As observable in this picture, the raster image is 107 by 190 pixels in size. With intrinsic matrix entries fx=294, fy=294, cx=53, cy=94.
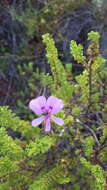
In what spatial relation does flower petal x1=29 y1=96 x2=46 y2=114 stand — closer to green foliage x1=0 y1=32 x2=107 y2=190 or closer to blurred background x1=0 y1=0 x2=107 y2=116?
green foliage x1=0 y1=32 x2=107 y2=190

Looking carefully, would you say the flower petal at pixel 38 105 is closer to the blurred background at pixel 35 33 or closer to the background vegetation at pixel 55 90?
the background vegetation at pixel 55 90

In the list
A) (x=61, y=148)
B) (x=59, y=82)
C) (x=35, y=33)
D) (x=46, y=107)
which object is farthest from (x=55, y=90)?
(x=35, y=33)

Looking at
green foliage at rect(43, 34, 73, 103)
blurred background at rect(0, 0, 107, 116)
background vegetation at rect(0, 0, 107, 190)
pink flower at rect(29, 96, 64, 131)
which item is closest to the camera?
pink flower at rect(29, 96, 64, 131)

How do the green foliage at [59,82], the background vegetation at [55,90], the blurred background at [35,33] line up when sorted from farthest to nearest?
the blurred background at [35,33] < the green foliage at [59,82] < the background vegetation at [55,90]

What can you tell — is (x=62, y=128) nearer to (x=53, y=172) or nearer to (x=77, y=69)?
(x=53, y=172)

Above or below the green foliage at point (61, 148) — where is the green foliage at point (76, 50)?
above

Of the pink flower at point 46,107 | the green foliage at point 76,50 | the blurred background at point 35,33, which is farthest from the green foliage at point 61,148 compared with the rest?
the blurred background at point 35,33

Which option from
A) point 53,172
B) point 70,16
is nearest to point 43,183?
point 53,172

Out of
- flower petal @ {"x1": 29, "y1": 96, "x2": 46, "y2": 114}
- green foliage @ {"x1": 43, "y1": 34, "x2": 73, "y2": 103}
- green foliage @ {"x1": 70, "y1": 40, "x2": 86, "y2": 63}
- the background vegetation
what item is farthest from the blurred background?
flower petal @ {"x1": 29, "y1": 96, "x2": 46, "y2": 114}

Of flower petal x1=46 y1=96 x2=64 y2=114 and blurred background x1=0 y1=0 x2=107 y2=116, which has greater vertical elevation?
blurred background x1=0 y1=0 x2=107 y2=116
